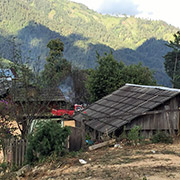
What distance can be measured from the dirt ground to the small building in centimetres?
193

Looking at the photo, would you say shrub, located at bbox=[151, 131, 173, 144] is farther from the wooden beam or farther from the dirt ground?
the wooden beam

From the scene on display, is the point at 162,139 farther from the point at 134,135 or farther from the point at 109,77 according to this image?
the point at 109,77

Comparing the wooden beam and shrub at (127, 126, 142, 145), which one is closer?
the wooden beam

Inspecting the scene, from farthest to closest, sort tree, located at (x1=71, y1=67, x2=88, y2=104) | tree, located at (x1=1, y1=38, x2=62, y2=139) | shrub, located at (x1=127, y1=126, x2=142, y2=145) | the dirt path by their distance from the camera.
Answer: tree, located at (x1=71, y1=67, x2=88, y2=104), tree, located at (x1=1, y1=38, x2=62, y2=139), shrub, located at (x1=127, y1=126, x2=142, y2=145), the dirt path

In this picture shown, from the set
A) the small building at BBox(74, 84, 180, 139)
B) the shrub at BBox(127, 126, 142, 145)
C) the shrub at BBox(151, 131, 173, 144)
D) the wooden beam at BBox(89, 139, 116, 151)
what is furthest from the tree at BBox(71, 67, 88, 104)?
the shrub at BBox(127, 126, 142, 145)

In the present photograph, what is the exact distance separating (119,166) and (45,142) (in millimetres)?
2411

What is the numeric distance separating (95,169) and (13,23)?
590 feet

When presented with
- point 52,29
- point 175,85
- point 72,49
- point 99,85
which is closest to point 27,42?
point 52,29

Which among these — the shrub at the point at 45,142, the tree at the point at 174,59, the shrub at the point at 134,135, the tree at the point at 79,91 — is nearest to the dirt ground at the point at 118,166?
the shrub at the point at 45,142

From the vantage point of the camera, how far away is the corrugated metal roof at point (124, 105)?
10.6 meters

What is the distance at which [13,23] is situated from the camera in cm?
17062

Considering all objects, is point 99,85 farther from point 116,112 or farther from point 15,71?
point 15,71

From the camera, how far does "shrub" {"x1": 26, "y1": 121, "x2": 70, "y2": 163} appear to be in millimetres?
7543

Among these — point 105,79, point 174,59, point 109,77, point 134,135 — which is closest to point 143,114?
point 134,135
